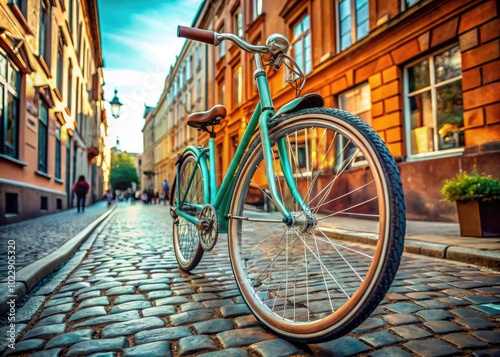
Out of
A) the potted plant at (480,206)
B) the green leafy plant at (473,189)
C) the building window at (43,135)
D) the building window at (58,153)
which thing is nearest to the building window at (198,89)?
the building window at (58,153)

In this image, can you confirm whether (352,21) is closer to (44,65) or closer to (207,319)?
(44,65)

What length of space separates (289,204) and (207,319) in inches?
30.8

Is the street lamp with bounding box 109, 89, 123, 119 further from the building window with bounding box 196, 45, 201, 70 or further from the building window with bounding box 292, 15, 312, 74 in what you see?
the building window with bounding box 196, 45, 201, 70

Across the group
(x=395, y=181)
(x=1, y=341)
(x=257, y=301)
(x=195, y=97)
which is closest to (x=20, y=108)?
(x=1, y=341)

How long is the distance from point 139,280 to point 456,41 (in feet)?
24.6

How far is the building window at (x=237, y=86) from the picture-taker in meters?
18.8

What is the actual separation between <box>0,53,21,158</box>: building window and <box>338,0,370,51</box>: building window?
8374 millimetres

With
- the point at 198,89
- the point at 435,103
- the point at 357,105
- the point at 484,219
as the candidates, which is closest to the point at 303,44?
the point at 357,105

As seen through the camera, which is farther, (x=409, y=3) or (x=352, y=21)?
(x=352, y=21)

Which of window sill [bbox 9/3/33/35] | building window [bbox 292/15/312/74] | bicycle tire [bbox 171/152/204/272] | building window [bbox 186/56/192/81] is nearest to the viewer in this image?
bicycle tire [bbox 171/152/204/272]

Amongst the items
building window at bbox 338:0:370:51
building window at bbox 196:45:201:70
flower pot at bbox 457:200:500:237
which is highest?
building window at bbox 196:45:201:70

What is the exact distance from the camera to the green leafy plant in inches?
184

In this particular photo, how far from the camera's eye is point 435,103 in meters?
7.77

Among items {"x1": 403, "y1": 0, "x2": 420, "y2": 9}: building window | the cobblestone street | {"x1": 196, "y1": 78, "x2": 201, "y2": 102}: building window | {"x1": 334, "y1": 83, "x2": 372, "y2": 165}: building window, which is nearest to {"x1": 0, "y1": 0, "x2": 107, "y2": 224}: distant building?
the cobblestone street
